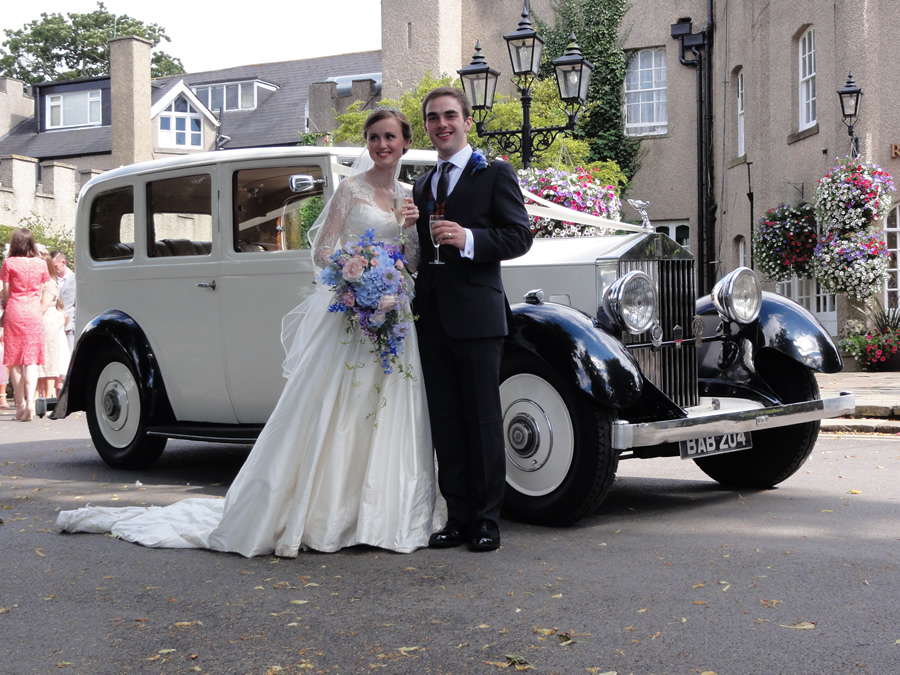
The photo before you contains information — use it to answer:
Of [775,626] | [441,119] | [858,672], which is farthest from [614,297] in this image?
[858,672]

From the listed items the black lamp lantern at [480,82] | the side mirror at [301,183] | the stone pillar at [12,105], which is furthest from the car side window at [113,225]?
the stone pillar at [12,105]

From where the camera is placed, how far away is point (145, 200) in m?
7.21

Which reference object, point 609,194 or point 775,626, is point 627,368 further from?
point 609,194

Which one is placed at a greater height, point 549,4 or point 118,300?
point 549,4

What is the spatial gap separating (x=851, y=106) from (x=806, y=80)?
8.79 feet

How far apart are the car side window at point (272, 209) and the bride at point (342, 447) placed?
4.38ft

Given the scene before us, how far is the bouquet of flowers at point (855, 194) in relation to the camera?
15.6 meters

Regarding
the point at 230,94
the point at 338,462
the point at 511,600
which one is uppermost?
the point at 230,94

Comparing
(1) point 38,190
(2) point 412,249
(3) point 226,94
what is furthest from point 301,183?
(3) point 226,94

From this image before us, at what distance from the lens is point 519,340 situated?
5.14 metres

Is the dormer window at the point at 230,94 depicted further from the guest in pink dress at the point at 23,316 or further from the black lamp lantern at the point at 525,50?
the black lamp lantern at the point at 525,50

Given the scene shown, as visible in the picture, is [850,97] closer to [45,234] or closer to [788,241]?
[788,241]

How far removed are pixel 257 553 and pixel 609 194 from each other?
566cm

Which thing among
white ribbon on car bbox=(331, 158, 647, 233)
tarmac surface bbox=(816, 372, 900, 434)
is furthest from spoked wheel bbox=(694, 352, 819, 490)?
tarmac surface bbox=(816, 372, 900, 434)
